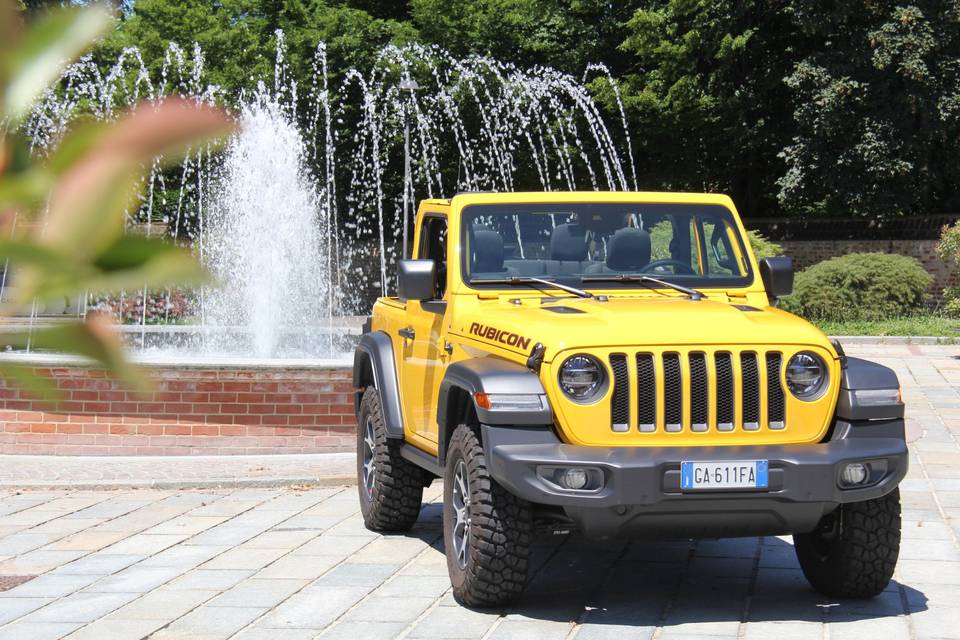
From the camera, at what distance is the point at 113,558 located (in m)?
7.67

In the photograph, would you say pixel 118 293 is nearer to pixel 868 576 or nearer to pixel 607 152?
pixel 868 576

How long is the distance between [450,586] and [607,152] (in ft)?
A: 113

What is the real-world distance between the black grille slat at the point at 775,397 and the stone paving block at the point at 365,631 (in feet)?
6.12

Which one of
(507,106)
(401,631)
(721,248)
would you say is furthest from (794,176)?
(401,631)

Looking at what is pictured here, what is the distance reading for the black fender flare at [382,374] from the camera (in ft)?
26.3

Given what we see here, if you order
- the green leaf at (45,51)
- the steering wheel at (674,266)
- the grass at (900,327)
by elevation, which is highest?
the green leaf at (45,51)

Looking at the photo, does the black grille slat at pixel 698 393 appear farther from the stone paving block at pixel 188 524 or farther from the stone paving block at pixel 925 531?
the stone paving block at pixel 188 524

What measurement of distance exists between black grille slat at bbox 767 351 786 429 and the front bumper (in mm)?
171

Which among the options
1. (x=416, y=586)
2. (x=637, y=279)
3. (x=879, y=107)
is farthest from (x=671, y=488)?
(x=879, y=107)

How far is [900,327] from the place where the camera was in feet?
84.0

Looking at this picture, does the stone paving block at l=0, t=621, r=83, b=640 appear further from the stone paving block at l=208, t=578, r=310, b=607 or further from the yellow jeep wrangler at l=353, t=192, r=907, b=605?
the yellow jeep wrangler at l=353, t=192, r=907, b=605

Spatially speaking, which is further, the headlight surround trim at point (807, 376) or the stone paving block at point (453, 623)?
the headlight surround trim at point (807, 376)

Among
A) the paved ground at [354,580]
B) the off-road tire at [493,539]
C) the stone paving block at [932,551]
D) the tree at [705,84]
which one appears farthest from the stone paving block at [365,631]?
the tree at [705,84]

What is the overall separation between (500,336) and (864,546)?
1.92m
